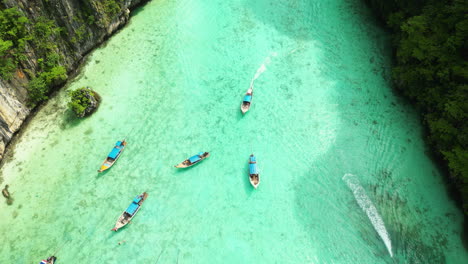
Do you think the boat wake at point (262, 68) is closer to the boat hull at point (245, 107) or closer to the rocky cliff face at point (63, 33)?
the boat hull at point (245, 107)

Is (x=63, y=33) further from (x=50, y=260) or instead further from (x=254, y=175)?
(x=254, y=175)

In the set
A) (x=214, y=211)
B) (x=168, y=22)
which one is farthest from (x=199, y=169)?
(x=168, y=22)

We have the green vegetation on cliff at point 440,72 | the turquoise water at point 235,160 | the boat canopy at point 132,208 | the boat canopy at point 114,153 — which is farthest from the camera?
the boat canopy at point 114,153

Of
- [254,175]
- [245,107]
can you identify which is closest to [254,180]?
[254,175]

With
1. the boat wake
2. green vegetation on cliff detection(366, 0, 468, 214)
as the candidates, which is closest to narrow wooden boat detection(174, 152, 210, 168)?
the boat wake

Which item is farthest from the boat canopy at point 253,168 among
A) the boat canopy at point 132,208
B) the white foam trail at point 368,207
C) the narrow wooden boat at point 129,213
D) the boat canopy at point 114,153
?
the boat canopy at point 114,153

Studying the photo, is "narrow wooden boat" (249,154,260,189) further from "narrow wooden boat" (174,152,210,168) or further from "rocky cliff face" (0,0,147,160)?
"rocky cliff face" (0,0,147,160)

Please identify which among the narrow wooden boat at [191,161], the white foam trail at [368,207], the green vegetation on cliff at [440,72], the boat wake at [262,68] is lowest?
the narrow wooden boat at [191,161]
